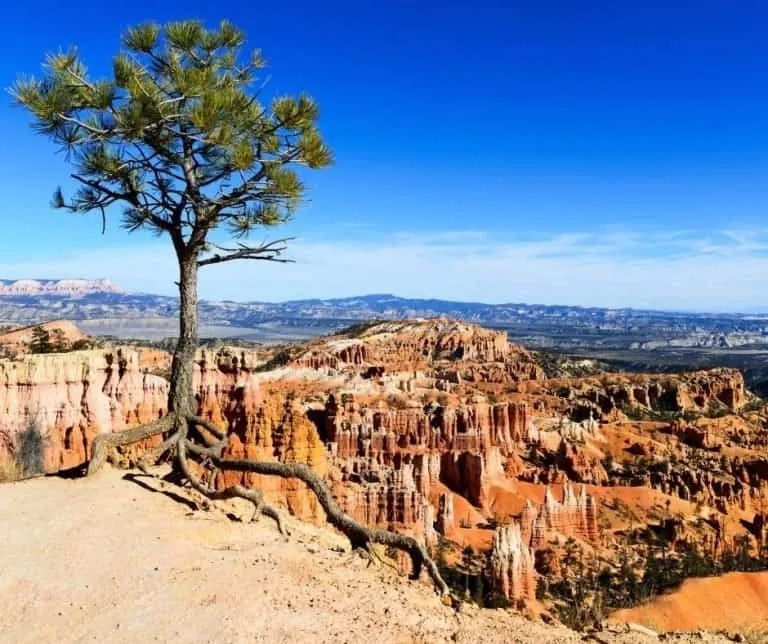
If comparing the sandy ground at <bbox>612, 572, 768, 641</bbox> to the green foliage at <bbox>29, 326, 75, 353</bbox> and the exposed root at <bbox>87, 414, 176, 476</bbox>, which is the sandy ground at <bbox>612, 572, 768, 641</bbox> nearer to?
the exposed root at <bbox>87, 414, 176, 476</bbox>

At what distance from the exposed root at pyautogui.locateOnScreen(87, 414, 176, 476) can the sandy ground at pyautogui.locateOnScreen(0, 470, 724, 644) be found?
821 millimetres

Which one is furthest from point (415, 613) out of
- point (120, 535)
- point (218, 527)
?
point (120, 535)

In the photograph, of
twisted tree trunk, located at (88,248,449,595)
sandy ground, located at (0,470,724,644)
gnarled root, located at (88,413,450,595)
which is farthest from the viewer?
twisted tree trunk, located at (88,248,449,595)

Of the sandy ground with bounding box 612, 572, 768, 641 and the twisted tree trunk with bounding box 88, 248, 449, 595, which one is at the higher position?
the twisted tree trunk with bounding box 88, 248, 449, 595

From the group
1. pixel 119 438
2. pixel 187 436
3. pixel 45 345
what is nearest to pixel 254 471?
pixel 187 436

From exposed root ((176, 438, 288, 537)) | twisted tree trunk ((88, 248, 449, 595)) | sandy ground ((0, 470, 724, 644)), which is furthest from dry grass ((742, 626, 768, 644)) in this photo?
exposed root ((176, 438, 288, 537))

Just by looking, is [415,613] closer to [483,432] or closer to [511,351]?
[483,432]

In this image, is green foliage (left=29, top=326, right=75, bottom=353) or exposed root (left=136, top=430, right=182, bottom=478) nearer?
exposed root (left=136, top=430, right=182, bottom=478)

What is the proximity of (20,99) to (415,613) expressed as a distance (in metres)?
7.32

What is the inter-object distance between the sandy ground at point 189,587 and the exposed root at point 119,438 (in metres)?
0.82

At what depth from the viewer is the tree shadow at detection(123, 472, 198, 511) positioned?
9.09 metres

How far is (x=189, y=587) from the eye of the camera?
6727 millimetres

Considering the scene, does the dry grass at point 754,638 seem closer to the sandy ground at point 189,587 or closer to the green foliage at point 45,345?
the sandy ground at point 189,587

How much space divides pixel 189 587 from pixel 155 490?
2.90m
